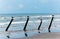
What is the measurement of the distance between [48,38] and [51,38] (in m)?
0.17

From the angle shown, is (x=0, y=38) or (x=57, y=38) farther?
(x=0, y=38)

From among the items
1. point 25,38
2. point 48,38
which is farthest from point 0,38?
point 48,38

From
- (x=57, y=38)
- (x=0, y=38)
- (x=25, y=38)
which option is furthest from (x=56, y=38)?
(x=0, y=38)

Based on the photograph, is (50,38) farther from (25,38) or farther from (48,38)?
(25,38)

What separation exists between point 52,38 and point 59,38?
394 millimetres

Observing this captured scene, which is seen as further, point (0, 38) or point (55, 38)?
point (0, 38)

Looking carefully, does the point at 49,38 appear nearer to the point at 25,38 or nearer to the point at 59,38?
the point at 59,38

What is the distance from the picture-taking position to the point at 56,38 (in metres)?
9.86

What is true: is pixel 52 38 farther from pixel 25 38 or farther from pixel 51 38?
pixel 25 38

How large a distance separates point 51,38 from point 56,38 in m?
0.28

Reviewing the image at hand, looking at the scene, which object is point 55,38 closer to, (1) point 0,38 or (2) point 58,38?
(2) point 58,38

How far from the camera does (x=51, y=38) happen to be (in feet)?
32.6

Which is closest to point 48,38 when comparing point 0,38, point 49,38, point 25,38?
point 49,38

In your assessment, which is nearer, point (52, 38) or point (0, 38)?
point (52, 38)
